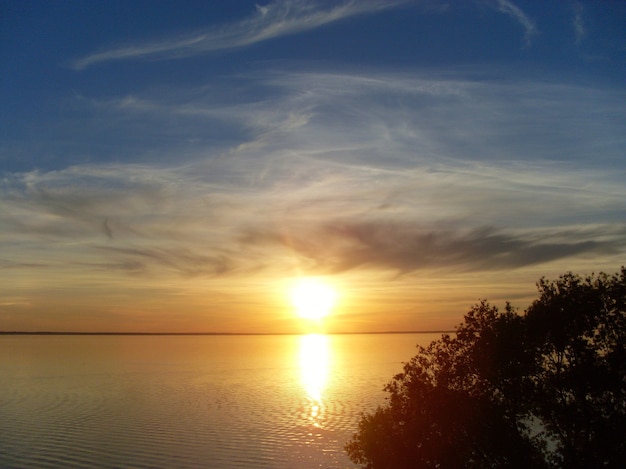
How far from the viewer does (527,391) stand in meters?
26.5

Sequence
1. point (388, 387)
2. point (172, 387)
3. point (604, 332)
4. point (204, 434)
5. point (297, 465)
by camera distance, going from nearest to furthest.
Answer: point (604, 332)
point (388, 387)
point (297, 465)
point (204, 434)
point (172, 387)

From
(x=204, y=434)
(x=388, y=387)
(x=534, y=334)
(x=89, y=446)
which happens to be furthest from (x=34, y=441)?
(x=534, y=334)

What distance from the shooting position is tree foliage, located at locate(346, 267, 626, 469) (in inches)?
992

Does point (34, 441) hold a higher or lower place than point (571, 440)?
higher

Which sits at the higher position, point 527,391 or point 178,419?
point 178,419

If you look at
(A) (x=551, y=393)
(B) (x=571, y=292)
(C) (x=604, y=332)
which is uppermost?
(B) (x=571, y=292)

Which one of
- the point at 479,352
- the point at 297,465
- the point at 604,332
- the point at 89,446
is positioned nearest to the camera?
the point at 604,332

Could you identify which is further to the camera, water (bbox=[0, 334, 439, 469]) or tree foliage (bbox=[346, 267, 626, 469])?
water (bbox=[0, 334, 439, 469])

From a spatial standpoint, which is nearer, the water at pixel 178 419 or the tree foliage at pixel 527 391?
the tree foliage at pixel 527 391

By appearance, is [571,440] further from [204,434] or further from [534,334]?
[204,434]

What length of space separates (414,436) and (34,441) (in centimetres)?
3674

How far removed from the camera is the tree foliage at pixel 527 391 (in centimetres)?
2519

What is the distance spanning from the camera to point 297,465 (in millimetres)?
43750

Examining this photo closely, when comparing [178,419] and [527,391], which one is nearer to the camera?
[527,391]
